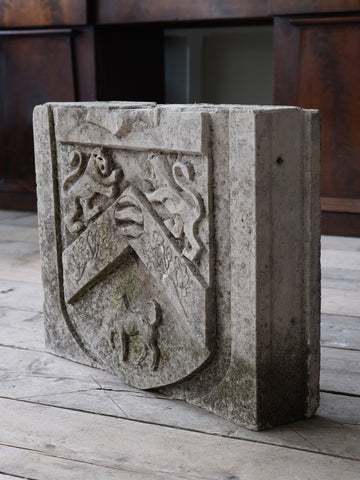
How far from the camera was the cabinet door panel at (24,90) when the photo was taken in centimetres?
346

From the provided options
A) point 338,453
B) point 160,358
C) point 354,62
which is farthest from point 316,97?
point 338,453

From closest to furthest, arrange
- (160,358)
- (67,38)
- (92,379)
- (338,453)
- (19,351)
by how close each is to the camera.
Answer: (338,453) → (160,358) → (92,379) → (19,351) → (67,38)

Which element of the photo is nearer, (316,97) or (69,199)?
(69,199)

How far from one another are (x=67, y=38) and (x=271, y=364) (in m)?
2.38

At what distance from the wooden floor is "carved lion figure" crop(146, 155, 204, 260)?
13.9 inches

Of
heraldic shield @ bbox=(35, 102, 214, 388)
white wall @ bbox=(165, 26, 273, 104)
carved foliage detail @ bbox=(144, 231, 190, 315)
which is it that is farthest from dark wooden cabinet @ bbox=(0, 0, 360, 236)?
carved foliage detail @ bbox=(144, 231, 190, 315)

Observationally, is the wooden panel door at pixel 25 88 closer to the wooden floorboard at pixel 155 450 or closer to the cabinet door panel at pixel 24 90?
the cabinet door panel at pixel 24 90

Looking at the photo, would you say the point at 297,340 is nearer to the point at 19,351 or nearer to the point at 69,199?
the point at 69,199

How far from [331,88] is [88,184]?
5.11 ft

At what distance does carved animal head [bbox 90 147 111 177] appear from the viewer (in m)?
1.67

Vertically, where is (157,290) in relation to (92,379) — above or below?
above

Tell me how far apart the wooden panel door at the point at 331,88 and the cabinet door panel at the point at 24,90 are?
1.04 m

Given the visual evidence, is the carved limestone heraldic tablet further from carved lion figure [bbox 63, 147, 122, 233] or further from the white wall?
the white wall

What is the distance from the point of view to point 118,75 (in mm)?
3514
